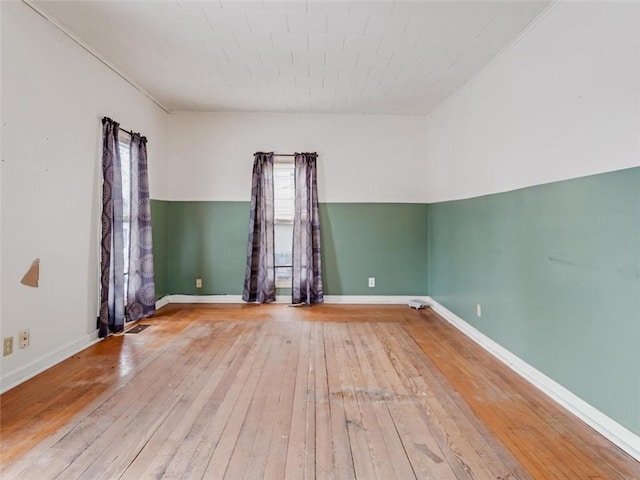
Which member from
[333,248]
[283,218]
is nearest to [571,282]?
[333,248]

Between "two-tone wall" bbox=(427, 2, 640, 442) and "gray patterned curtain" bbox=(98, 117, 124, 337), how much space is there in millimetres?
3502

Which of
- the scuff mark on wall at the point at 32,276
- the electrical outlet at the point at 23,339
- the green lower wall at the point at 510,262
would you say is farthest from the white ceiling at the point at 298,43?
the electrical outlet at the point at 23,339

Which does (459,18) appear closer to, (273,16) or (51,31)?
(273,16)

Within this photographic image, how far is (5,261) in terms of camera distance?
230 cm

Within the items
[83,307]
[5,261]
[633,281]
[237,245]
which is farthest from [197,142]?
[633,281]

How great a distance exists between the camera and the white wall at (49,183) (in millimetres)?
2340

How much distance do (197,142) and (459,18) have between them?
360 centimetres

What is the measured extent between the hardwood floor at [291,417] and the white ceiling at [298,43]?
8.51 ft

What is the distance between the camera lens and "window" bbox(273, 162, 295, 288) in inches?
193

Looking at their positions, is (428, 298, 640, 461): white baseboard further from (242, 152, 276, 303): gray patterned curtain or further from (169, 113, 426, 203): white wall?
(242, 152, 276, 303): gray patterned curtain

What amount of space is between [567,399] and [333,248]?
3179 mm

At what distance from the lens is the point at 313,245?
4797 mm

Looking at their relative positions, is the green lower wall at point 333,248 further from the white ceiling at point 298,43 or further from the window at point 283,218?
the white ceiling at point 298,43

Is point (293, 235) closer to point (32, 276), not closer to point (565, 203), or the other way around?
point (32, 276)
